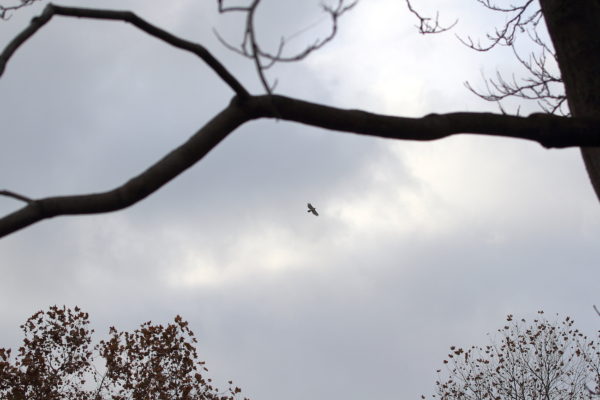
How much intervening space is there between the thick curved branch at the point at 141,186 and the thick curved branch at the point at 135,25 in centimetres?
11

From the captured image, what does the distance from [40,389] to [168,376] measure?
9.61 ft

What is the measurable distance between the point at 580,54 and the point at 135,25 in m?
2.37

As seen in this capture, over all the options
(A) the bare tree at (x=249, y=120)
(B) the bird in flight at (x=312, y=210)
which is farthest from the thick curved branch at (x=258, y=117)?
(B) the bird in flight at (x=312, y=210)

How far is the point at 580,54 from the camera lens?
3469mm

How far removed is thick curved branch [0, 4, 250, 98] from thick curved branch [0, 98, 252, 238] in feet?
0.37

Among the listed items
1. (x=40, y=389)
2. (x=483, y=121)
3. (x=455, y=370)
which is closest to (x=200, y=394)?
(x=40, y=389)

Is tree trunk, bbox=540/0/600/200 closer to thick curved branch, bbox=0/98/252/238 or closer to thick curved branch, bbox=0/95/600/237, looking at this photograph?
thick curved branch, bbox=0/95/600/237

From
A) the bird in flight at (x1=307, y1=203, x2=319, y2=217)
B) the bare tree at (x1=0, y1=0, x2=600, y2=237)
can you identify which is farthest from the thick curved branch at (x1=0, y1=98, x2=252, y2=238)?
the bird in flight at (x1=307, y1=203, x2=319, y2=217)

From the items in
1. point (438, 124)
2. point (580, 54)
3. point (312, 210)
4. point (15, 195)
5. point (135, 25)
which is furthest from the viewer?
point (312, 210)

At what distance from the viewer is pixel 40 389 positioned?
47.5 ft

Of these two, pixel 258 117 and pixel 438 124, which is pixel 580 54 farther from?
pixel 258 117

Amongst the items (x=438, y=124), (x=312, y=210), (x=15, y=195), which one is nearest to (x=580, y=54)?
(x=438, y=124)

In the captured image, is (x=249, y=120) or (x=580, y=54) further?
(x=580, y=54)

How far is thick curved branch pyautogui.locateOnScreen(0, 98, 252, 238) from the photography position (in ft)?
7.90
